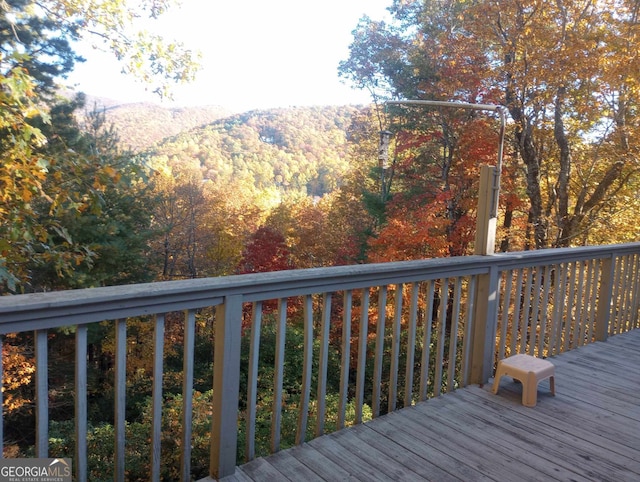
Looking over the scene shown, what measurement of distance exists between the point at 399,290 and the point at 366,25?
15.3 metres

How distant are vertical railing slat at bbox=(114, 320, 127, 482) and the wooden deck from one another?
462 mm

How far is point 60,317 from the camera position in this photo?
4.58ft

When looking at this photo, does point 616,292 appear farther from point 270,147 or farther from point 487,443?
point 270,147

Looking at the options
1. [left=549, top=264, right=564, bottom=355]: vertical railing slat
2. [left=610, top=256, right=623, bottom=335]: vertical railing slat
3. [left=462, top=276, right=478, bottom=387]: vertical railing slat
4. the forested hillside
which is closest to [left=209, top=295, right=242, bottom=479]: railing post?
[left=462, top=276, right=478, bottom=387]: vertical railing slat

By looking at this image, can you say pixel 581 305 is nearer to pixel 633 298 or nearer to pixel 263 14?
pixel 633 298

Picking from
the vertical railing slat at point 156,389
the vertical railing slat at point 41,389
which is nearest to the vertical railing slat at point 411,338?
the vertical railing slat at point 156,389

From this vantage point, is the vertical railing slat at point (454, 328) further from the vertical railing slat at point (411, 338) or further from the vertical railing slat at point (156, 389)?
the vertical railing slat at point (156, 389)

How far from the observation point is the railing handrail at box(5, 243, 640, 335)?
1.33m

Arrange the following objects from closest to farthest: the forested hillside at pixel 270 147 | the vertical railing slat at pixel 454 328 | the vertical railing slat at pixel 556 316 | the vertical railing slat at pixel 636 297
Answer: the vertical railing slat at pixel 454 328 < the vertical railing slat at pixel 556 316 < the vertical railing slat at pixel 636 297 < the forested hillside at pixel 270 147

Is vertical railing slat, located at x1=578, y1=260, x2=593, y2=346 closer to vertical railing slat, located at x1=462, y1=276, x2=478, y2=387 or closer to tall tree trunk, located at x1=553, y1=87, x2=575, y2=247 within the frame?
vertical railing slat, located at x1=462, y1=276, x2=478, y2=387

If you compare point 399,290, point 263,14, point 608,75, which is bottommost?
point 399,290

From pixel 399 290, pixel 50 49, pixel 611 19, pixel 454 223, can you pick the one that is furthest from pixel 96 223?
pixel 611 19

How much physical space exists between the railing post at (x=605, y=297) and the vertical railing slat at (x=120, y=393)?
3846 millimetres

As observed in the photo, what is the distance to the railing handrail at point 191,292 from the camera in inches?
52.4
